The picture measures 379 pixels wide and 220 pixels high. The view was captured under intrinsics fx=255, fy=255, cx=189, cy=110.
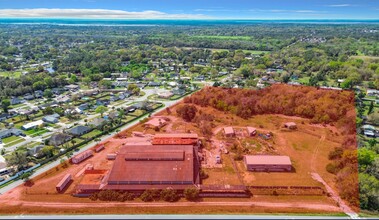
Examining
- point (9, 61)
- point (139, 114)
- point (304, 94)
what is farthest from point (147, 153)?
point (9, 61)

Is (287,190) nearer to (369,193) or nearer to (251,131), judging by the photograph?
(369,193)

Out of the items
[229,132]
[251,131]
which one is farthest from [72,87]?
[251,131]

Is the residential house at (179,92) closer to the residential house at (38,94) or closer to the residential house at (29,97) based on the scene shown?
the residential house at (38,94)

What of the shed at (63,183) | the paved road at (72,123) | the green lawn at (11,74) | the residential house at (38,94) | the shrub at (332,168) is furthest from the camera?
the green lawn at (11,74)

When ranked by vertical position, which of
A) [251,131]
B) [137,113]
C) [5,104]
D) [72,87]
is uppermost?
[5,104]

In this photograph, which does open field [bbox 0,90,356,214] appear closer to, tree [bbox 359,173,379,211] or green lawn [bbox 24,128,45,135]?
tree [bbox 359,173,379,211]

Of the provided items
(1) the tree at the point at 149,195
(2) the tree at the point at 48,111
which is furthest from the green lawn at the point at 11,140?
(1) the tree at the point at 149,195

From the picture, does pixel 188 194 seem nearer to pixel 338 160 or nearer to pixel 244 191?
pixel 244 191
